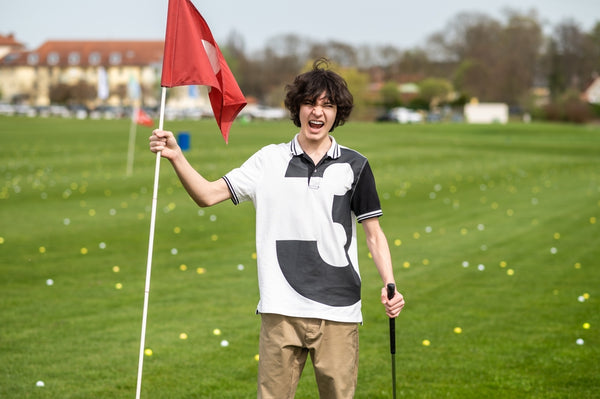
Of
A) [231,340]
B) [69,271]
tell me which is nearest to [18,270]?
[69,271]

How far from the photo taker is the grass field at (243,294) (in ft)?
20.7

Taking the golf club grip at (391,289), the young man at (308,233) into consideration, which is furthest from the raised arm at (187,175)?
the golf club grip at (391,289)

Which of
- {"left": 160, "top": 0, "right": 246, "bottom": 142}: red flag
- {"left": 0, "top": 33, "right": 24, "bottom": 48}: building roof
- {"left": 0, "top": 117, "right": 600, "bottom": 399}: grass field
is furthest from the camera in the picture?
{"left": 0, "top": 33, "right": 24, "bottom": 48}: building roof

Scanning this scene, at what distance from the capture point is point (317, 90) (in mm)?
3846

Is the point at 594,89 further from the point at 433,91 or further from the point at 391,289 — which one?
the point at 391,289

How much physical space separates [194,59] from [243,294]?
16.0 feet

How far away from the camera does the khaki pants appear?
3.82 m

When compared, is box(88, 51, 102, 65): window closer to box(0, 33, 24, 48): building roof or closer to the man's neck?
box(0, 33, 24, 48): building roof

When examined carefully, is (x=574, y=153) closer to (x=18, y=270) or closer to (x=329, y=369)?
(x=18, y=270)

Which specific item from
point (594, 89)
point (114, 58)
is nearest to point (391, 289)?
point (594, 89)

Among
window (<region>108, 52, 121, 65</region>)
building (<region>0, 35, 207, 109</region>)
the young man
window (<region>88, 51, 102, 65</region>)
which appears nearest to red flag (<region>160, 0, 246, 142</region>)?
the young man

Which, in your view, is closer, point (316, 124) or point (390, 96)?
point (316, 124)

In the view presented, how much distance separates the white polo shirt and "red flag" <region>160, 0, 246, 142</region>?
678mm

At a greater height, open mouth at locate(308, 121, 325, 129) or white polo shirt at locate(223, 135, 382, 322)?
open mouth at locate(308, 121, 325, 129)
